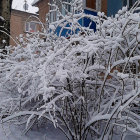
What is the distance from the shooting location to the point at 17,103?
109 inches

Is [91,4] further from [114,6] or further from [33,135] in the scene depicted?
[33,135]

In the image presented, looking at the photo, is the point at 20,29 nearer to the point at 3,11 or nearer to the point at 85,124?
the point at 3,11

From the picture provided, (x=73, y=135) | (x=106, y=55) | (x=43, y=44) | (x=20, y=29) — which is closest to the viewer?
(x=73, y=135)

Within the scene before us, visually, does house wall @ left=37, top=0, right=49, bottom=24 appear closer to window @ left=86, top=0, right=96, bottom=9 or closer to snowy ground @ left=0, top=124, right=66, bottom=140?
window @ left=86, top=0, right=96, bottom=9

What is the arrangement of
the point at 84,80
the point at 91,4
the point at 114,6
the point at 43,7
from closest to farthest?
1. the point at 84,80
2. the point at 114,6
3. the point at 91,4
4. the point at 43,7

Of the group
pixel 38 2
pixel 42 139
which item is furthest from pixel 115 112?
pixel 38 2

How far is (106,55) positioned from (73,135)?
96 centimetres

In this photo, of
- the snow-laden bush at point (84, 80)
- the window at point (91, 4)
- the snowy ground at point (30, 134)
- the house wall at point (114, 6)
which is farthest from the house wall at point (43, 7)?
the snowy ground at point (30, 134)

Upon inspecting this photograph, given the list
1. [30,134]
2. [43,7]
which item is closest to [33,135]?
[30,134]

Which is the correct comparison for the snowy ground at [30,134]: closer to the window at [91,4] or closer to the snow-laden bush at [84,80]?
the snow-laden bush at [84,80]

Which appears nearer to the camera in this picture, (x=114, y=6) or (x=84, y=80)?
(x=84, y=80)

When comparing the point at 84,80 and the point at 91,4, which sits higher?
the point at 91,4

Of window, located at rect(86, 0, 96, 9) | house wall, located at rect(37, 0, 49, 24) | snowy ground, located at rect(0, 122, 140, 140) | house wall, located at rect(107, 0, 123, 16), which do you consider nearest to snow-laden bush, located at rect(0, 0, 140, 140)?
snowy ground, located at rect(0, 122, 140, 140)

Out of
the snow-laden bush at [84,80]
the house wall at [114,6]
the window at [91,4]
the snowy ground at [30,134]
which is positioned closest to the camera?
the snow-laden bush at [84,80]
